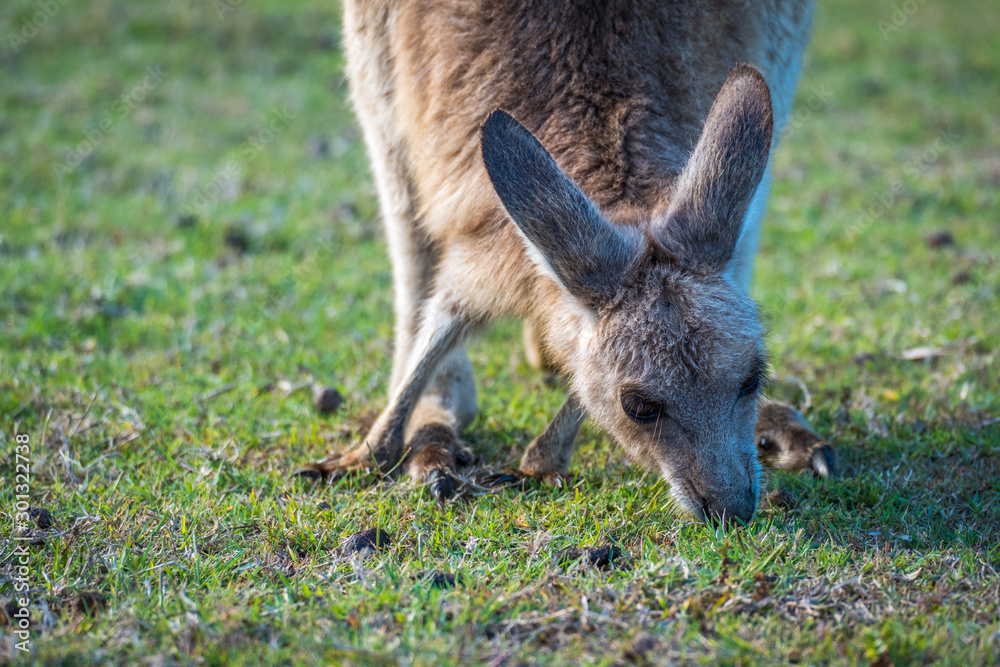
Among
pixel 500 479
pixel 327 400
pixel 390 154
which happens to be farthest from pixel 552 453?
pixel 390 154

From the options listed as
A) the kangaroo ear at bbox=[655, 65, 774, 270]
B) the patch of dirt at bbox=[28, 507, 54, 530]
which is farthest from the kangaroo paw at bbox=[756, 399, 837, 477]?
the patch of dirt at bbox=[28, 507, 54, 530]

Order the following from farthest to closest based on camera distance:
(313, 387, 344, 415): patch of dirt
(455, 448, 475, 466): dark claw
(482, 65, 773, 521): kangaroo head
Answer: (313, 387, 344, 415): patch of dirt, (455, 448, 475, 466): dark claw, (482, 65, 773, 521): kangaroo head

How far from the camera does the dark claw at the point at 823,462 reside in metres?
3.32

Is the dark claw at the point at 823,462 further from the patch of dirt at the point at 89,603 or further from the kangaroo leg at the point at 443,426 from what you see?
the patch of dirt at the point at 89,603

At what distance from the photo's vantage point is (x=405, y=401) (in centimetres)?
340

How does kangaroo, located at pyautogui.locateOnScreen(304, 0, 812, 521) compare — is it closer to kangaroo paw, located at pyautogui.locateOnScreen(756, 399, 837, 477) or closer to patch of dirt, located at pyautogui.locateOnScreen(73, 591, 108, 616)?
kangaroo paw, located at pyautogui.locateOnScreen(756, 399, 837, 477)

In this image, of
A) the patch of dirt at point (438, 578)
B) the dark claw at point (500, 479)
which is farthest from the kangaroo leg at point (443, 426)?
the patch of dirt at point (438, 578)

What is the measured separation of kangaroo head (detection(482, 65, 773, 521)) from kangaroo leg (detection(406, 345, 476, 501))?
69 cm

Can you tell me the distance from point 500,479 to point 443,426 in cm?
40

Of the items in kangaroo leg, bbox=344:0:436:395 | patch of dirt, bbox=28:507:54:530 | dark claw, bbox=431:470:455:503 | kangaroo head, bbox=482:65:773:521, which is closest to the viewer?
kangaroo head, bbox=482:65:773:521

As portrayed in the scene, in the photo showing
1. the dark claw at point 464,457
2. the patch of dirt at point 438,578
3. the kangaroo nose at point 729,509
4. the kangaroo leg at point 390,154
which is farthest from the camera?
the kangaroo leg at point 390,154

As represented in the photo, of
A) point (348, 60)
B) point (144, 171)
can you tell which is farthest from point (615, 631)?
point (144, 171)

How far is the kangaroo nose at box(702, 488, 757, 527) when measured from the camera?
110 inches

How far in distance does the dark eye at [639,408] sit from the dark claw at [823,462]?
35.2 inches
